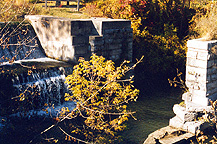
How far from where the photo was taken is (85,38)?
9.55m

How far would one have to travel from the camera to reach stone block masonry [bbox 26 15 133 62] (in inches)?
370

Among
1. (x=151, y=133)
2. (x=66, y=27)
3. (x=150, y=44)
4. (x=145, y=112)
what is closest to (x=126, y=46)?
(x=150, y=44)

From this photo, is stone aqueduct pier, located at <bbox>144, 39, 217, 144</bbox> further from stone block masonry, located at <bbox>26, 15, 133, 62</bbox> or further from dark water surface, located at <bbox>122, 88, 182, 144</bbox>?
stone block masonry, located at <bbox>26, 15, 133, 62</bbox>

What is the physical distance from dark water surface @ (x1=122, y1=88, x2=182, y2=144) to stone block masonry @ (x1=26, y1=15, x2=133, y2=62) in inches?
73.9

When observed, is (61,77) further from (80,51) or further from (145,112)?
(145,112)

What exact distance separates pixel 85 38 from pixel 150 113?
3.22m

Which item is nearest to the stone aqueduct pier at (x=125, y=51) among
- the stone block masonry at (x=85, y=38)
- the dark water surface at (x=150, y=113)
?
the stone block masonry at (x=85, y=38)

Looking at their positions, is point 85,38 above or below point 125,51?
above

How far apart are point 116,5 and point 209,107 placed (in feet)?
21.8

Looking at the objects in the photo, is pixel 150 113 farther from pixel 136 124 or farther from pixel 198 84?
pixel 198 84

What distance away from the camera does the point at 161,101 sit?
948 centimetres

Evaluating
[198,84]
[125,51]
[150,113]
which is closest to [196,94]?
[198,84]

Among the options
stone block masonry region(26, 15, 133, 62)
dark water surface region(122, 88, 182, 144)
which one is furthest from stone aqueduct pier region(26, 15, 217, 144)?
dark water surface region(122, 88, 182, 144)

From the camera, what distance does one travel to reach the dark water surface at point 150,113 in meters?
7.04
